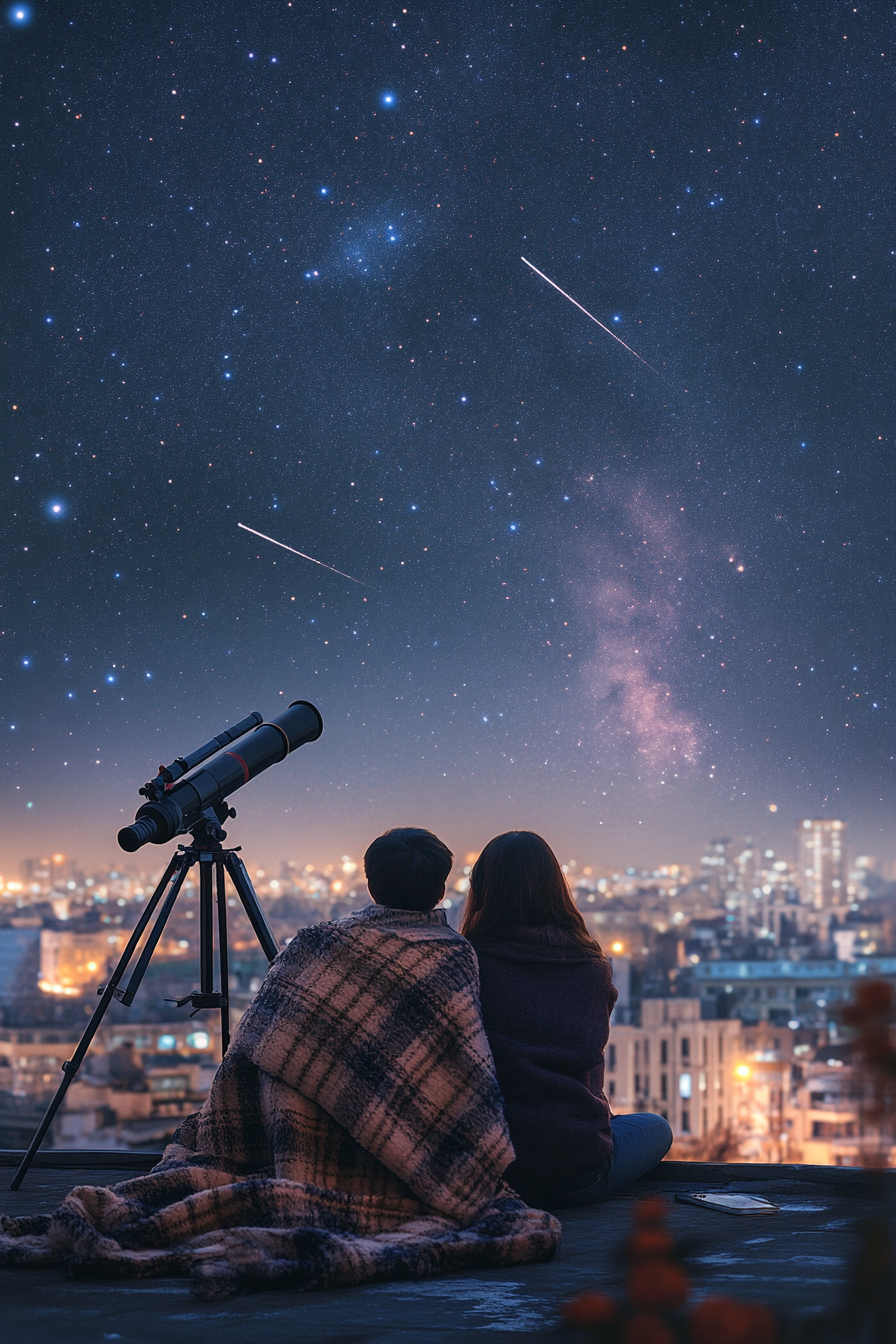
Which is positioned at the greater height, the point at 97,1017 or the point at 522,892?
the point at 522,892

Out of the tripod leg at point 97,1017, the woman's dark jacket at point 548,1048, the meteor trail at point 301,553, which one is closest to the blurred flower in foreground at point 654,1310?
the woman's dark jacket at point 548,1048

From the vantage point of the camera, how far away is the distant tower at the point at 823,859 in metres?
16.0

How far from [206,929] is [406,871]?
4.27 ft

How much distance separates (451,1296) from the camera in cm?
191

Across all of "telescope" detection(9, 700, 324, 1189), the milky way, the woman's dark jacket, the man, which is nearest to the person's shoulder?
the woman's dark jacket

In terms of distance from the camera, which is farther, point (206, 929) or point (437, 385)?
point (437, 385)

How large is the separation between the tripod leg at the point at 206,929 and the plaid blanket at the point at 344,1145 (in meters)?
0.98

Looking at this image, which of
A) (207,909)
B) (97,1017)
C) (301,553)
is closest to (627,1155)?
(207,909)

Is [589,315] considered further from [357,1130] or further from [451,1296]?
[451,1296]

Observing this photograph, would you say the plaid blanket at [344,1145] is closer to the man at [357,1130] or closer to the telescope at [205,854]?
the man at [357,1130]

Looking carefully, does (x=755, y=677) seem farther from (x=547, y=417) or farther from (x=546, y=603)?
(x=547, y=417)

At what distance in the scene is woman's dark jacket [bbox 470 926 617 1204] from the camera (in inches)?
104

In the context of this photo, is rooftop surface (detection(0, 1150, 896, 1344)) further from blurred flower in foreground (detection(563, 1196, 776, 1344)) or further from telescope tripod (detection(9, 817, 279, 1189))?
telescope tripod (detection(9, 817, 279, 1189))

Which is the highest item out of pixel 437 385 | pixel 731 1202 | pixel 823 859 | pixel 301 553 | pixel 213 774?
pixel 437 385
